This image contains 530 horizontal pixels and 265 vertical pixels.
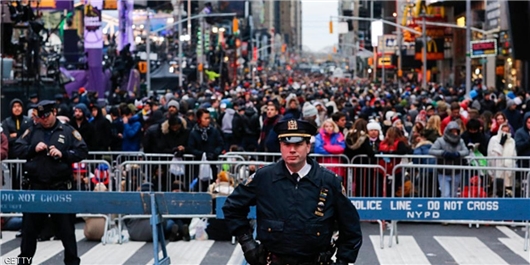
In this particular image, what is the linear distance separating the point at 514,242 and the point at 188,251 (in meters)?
4.19

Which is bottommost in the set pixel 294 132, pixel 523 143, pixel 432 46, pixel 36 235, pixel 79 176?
pixel 36 235

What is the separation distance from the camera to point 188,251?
1264 centimetres

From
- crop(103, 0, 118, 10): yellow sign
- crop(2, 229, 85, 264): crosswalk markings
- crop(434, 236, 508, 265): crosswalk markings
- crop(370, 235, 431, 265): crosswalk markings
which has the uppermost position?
crop(103, 0, 118, 10): yellow sign

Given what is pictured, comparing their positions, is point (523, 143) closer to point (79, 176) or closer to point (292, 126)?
point (79, 176)

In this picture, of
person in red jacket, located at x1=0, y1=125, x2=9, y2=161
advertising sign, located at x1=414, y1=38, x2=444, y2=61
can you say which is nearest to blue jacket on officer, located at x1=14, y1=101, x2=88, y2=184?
person in red jacket, located at x1=0, y1=125, x2=9, y2=161

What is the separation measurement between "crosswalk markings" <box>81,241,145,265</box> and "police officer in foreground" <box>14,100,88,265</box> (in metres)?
1.29

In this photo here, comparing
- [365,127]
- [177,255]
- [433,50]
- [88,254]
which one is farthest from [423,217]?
[433,50]

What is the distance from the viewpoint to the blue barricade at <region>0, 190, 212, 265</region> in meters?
10.3

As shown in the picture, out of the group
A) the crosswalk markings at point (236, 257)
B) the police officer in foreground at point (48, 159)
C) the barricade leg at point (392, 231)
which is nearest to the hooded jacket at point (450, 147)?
the barricade leg at point (392, 231)

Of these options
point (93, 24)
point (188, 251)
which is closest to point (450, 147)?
point (188, 251)

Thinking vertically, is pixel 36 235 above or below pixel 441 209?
below

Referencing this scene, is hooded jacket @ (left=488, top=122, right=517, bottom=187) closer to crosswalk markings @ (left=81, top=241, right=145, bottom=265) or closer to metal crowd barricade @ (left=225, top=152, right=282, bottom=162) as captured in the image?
metal crowd barricade @ (left=225, top=152, right=282, bottom=162)

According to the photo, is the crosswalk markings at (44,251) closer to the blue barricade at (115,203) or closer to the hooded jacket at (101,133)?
the blue barricade at (115,203)

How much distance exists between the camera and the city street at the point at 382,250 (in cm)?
1198
